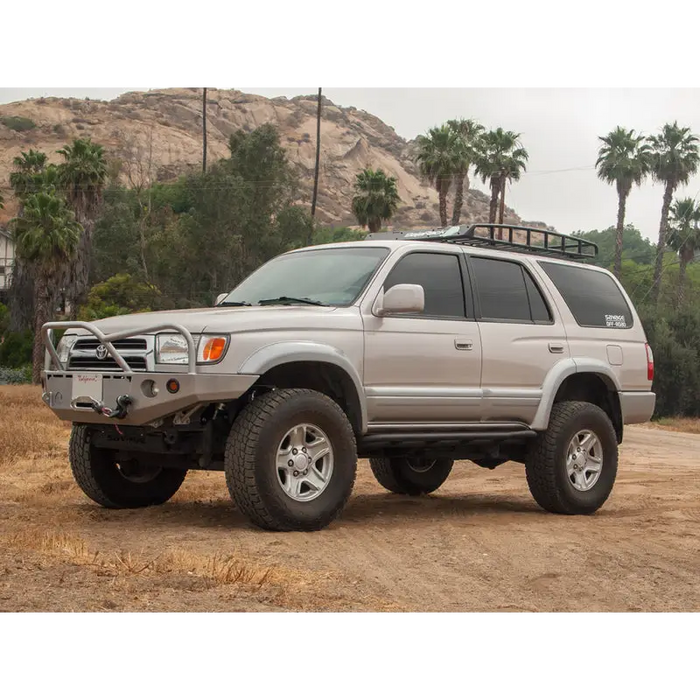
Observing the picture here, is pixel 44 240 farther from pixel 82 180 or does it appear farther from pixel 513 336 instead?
pixel 513 336

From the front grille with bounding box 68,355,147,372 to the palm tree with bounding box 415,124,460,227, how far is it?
153 ft

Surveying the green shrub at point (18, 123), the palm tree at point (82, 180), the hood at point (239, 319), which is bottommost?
the hood at point (239, 319)

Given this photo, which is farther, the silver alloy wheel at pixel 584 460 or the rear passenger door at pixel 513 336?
the silver alloy wheel at pixel 584 460

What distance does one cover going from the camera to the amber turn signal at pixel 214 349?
705cm

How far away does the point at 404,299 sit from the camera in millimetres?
7750

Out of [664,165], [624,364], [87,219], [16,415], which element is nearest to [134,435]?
[624,364]

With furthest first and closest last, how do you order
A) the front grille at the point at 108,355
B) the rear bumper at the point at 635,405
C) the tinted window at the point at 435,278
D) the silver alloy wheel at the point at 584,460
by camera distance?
1. the rear bumper at the point at 635,405
2. the silver alloy wheel at the point at 584,460
3. the tinted window at the point at 435,278
4. the front grille at the point at 108,355

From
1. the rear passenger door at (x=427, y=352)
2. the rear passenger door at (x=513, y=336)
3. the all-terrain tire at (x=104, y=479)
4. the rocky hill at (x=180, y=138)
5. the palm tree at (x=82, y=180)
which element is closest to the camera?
the rear passenger door at (x=427, y=352)

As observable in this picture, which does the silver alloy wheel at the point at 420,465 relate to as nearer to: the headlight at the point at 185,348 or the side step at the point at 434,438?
the side step at the point at 434,438

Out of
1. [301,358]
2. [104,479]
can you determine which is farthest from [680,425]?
[301,358]

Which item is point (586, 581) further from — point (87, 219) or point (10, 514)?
point (87, 219)

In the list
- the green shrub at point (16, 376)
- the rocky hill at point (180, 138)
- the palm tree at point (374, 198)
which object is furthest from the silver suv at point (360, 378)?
the rocky hill at point (180, 138)

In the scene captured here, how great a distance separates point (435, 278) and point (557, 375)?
56.0 inches

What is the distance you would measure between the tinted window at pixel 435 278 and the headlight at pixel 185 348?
1733 millimetres
